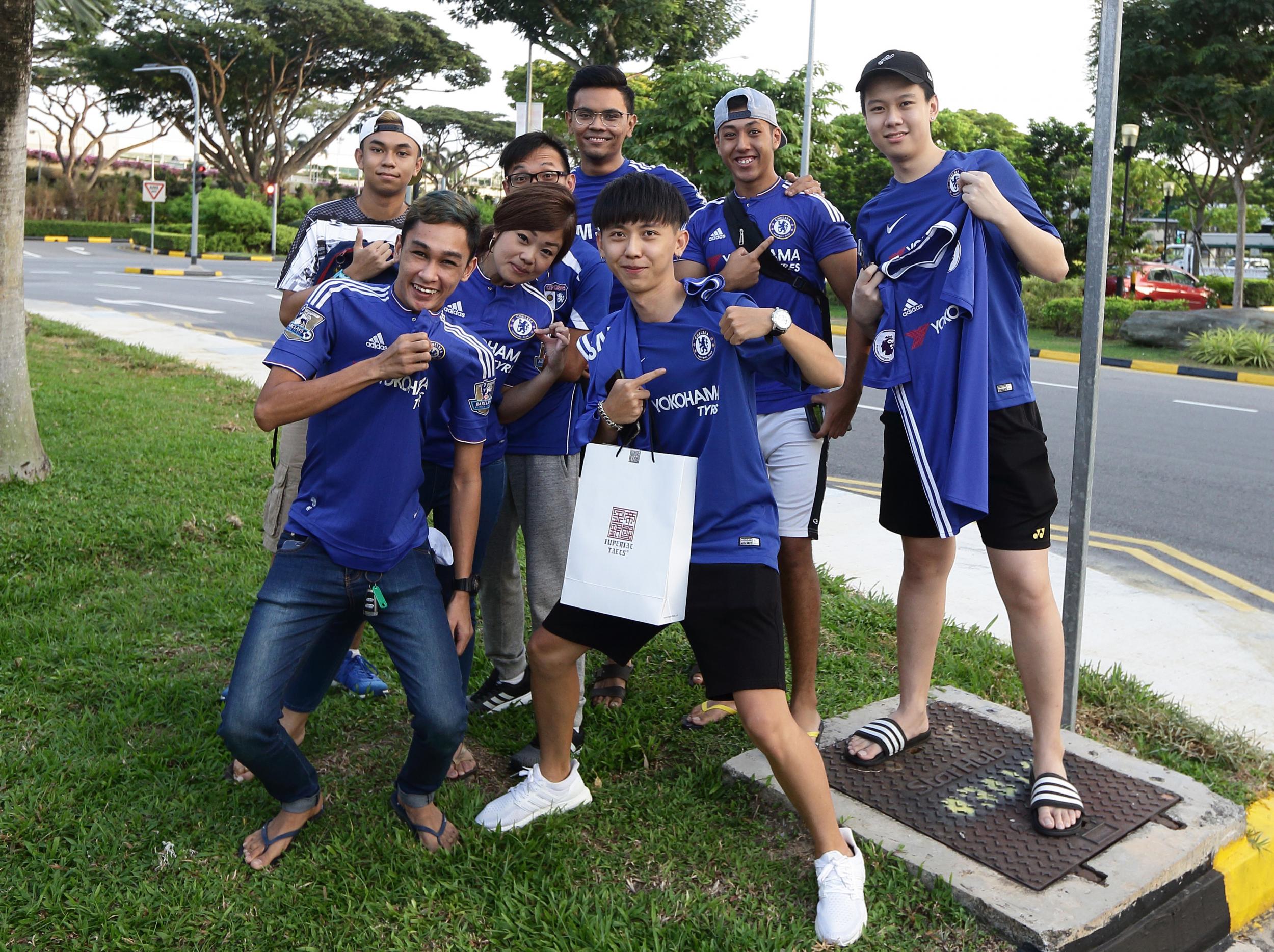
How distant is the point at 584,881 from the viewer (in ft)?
9.44

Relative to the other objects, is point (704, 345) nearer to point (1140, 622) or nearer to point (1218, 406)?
point (1140, 622)

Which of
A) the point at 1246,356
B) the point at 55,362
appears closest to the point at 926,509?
the point at 55,362

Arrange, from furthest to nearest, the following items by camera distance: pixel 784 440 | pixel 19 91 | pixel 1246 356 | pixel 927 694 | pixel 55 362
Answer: pixel 1246 356 < pixel 55 362 < pixel 19 91 < pixel 927 694 < pixel 784 440

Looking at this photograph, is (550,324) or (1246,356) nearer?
(550,324)

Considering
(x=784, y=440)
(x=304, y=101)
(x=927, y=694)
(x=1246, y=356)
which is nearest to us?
(x=784, y=440)

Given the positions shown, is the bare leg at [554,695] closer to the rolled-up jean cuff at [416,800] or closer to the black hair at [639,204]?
the rolled-up jean cuff at [416,800]

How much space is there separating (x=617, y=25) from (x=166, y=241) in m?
17.6

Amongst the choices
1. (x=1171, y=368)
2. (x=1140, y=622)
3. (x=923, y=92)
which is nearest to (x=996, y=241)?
(x=923, y=92)

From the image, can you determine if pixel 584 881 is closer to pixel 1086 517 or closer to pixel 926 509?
pixel 926 509

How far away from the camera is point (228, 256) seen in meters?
36.8

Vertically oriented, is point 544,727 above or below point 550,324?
below

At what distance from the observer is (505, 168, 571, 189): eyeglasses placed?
3.68m

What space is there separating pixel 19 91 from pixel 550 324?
4444mm

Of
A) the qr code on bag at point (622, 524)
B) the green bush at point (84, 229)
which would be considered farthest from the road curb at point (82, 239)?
the qr code on bag at point (622, 524)
